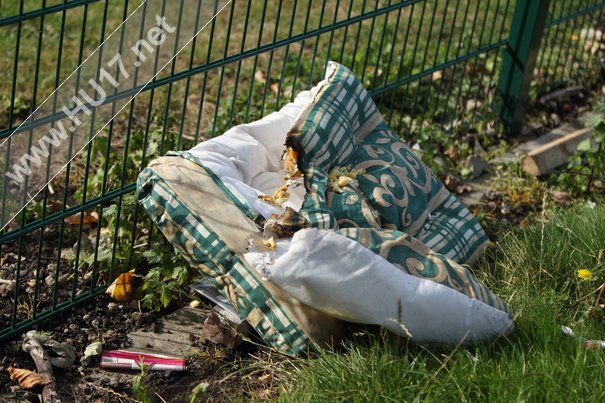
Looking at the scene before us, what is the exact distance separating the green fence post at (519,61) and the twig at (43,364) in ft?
9.70

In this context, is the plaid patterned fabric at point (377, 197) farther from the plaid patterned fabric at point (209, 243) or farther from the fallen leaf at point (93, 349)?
the fallen leaf at point (93, 349)

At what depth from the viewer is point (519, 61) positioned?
17.3 feet

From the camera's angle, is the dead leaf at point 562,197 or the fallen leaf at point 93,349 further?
the dead leaf at point 562,197

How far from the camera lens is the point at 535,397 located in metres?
2.89

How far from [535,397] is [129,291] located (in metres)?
1.52

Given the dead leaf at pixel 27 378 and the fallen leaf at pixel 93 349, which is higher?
the fallen leaf at pixel 93 349

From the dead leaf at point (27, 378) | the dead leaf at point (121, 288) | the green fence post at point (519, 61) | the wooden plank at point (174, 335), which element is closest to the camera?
the dead leaf at point (27, 378)

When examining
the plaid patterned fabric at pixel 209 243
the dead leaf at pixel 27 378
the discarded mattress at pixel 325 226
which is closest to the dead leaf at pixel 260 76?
the discarded mattress at pixel 325 226

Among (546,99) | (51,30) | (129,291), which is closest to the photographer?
(129,291)

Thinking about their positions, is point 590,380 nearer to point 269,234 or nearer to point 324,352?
Result: point 324,352

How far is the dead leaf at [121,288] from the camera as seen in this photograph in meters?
3.67

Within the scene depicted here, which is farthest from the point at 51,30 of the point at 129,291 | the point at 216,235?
the point at 216,235

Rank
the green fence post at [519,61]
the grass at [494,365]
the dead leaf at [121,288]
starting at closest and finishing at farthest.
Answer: the grass at [494,365] < the dead leaf at [121,288] < the green fence post at [519,61]

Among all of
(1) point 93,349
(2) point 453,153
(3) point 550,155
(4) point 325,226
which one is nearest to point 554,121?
(3) point 550,155
